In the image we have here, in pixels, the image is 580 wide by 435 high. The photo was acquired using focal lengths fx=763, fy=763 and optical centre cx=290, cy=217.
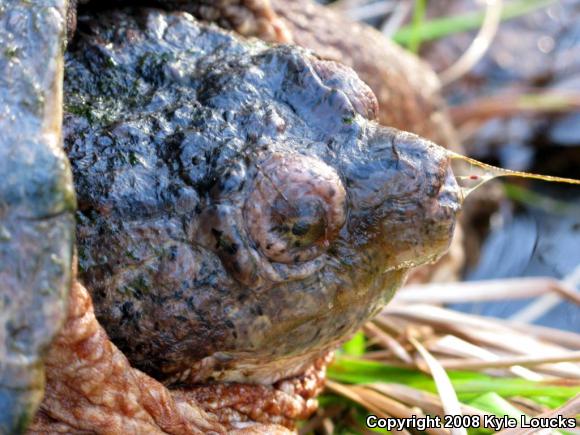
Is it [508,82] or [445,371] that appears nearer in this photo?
[445,371]

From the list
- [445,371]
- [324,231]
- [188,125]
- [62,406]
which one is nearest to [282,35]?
[188,125]

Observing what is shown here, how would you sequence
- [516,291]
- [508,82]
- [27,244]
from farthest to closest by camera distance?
1. [508,82]
2. [516,291]
3. [27,244]

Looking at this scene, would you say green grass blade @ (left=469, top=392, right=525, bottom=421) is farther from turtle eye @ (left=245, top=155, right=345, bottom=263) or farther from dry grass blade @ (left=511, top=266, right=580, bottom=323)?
dry grass blade @ (left=511, top=266, right=580, bottom=323)

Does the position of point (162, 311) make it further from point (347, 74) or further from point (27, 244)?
point (347, 74)

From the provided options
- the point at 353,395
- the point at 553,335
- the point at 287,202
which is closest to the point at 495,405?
the point at 353,395

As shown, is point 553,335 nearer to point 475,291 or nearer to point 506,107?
point 475,291

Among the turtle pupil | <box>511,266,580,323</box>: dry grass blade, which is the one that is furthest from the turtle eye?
<box>511,266,580,323</box>: dry grass blade
